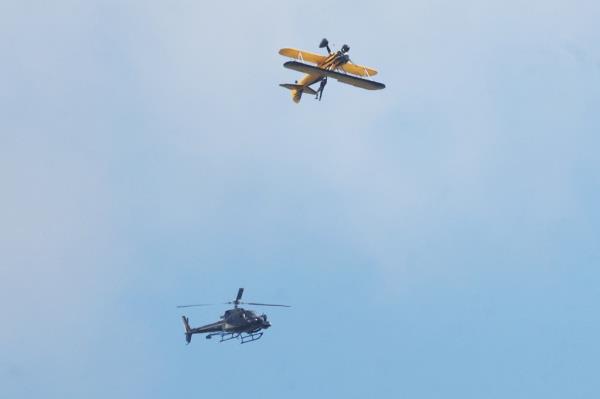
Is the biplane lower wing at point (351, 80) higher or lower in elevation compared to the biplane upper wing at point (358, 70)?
lower

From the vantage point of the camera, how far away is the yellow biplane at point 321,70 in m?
128

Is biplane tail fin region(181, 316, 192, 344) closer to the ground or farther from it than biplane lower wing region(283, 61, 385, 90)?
closer to the ground

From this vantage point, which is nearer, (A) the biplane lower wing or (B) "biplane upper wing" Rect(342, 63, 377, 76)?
(A) the biplane lower wing

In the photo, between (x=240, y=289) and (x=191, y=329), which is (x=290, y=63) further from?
(x=191, y=329)

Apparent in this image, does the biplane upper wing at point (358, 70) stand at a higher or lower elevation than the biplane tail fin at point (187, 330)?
higher

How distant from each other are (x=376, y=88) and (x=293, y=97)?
12.9m

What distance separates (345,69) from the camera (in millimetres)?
141375

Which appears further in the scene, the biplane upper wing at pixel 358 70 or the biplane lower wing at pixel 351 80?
the biplane upper wing at pixel 358 70

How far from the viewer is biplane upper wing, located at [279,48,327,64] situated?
134 metres

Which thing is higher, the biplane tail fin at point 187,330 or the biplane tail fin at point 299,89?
the biplane tail fin at point 299,89

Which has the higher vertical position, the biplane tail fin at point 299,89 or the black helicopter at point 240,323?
the biplane tail fin at point 299,89

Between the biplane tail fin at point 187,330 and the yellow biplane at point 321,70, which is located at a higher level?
the yellow biplane at point 321,70

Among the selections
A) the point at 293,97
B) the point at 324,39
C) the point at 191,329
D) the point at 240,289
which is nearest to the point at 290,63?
the point at 324,39

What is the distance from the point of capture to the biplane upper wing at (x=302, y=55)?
13412 cm
